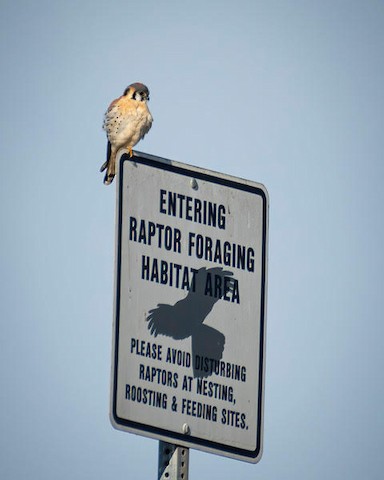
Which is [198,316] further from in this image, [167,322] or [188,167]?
[188,167]

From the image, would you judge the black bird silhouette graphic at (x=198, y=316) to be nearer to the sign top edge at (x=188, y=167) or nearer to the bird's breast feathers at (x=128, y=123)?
the sign top edge at (x=188, y=167)

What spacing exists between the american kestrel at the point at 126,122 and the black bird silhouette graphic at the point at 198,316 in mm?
3773

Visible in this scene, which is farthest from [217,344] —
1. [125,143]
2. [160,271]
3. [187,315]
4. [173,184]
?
[125,143]

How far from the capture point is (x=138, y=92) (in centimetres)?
682

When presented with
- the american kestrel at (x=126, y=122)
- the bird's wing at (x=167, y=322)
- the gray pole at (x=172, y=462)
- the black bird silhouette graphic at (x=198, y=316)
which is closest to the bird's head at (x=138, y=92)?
the american kestrel at (x=126, y=122)

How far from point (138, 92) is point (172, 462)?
4.58 m

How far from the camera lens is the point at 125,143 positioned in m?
6.62

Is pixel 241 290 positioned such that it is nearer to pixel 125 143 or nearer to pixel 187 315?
pixel 187 315

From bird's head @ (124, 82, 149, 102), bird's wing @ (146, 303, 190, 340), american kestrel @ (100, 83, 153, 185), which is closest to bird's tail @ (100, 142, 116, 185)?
american kestrel @ (100, 83, 153, 185)

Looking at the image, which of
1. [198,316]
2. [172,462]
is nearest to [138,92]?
[198,316]

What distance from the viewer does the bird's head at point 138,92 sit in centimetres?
679

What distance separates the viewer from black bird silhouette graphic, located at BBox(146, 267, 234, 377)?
2.64 metres

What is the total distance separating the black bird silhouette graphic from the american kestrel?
3773 mm

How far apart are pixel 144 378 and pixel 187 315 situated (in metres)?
0.25
